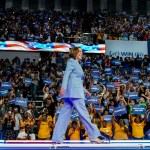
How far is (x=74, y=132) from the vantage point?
938 cm

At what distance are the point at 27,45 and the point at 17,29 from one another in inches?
72.8

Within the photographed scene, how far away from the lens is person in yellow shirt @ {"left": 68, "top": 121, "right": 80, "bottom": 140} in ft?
30.6

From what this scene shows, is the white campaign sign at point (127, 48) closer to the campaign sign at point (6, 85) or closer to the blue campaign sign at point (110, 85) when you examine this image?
the blue campaign sign at point (110, 85)

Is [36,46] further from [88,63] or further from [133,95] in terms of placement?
[133,95]

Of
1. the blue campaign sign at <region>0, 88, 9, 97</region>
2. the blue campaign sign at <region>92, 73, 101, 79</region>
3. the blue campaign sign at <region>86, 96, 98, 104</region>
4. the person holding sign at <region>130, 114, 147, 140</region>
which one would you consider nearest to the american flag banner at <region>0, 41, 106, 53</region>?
the blue campaign sign at <region>92, 73, 101, 79</region>

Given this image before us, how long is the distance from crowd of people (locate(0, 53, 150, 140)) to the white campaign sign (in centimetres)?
253

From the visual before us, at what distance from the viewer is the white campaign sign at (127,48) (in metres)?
19.2

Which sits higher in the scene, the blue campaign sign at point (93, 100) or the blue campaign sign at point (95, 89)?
the blue campaign sign at point (95, 89)

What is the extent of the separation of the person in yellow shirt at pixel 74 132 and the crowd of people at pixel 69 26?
336 inches

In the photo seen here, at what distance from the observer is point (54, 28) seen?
1925 cm

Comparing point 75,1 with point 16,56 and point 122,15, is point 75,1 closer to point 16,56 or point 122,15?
point 122,15

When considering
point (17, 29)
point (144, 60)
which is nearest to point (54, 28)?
point (17, 29)

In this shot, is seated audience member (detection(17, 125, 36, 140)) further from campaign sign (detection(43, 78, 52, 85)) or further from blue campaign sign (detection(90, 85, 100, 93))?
campaign sign (detection(43, 78, 52, 85))

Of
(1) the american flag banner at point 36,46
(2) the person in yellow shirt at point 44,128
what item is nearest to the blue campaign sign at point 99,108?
(2) the person in yellow shirt at point 44,128
